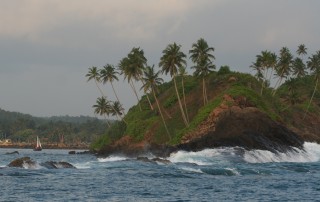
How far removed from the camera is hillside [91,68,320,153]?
87625 mm

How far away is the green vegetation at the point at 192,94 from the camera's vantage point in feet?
297

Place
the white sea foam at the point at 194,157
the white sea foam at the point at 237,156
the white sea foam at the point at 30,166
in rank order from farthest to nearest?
the white sea foam at the point at 237,156
the white sea foam at the point at 194,157
the white sea foam at the point at 30,166

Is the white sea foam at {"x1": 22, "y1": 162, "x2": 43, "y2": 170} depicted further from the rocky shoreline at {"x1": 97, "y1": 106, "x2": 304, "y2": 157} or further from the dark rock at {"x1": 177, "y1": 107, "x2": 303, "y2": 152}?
the dark rock at {"x1": 177, "y1": 107, "x2": 303, "y2": 152}

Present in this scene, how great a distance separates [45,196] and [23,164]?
21.4 m

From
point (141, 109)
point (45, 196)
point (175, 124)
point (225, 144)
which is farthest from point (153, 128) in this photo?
point (45, 196)

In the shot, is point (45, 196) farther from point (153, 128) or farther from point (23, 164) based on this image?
point (153, 128)

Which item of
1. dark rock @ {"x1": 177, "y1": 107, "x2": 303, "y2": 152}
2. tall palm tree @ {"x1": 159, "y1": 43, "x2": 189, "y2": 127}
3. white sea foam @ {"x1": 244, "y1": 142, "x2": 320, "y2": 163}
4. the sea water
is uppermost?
tall palm tree @ {"x1": 159, "y1": 43, "x2": 189, "y2": 127}

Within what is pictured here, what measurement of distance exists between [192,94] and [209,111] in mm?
21634

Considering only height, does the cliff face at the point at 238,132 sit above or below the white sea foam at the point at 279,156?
above

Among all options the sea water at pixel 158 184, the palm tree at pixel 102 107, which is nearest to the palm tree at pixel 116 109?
the palm tree at pixel 102 107

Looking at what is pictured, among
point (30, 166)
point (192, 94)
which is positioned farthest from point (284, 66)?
point (30, 166)

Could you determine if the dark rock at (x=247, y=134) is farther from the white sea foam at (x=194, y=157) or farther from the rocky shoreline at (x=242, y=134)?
the white sea foam at (x=194, y=157)

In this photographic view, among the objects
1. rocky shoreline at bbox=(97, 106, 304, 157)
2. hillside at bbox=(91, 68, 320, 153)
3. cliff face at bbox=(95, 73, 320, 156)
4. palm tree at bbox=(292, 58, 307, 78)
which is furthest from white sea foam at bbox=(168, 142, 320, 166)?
palm tree at bbox=(292, 58, 307, 78)

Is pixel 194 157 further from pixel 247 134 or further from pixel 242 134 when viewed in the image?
pixel 247 134
